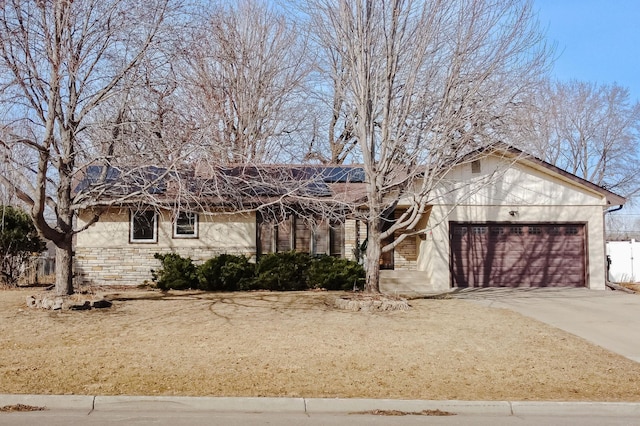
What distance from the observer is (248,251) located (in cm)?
1877

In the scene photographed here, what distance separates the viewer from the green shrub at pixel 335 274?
57.7ft

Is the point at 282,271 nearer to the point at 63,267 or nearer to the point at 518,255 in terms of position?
the point at 63,267

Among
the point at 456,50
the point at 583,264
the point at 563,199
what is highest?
the point at 456,50

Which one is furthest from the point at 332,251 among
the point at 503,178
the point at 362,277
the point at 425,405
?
the point at 425,405

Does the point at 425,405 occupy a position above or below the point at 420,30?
below

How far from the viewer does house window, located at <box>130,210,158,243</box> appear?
18.7 metres

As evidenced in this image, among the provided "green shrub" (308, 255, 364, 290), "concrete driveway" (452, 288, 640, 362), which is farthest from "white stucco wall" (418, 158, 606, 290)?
"green shrub" (308, 255, 364, 290)

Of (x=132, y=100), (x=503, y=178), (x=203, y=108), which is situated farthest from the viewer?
(x=503, y=178)

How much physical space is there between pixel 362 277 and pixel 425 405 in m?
11.1

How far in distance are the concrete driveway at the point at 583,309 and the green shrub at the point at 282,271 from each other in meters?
4.64

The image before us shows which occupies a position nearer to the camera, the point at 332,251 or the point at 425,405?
the point at 425,405

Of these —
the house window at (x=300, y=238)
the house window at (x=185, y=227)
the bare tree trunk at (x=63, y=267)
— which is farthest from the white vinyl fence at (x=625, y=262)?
the bare tree trunk at (x=63, y=267)

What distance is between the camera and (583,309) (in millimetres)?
14594

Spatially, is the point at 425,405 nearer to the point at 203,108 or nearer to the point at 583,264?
the point at 203,108
